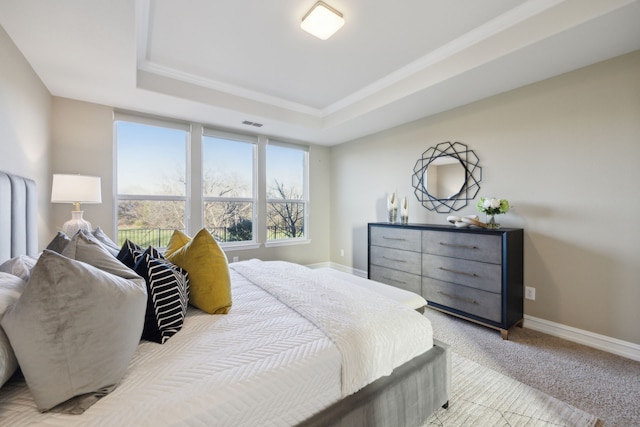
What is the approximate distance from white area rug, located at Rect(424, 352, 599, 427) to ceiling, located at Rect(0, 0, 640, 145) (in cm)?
243

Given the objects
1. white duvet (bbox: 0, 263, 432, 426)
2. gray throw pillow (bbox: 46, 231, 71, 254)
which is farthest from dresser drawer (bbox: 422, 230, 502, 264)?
gray throw pillow (bbox: 46, 231, 71, 254)

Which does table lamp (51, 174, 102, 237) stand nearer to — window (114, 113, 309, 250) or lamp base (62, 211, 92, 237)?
lamp base (62, 211, 92, 237)

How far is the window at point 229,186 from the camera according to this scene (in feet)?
12.8

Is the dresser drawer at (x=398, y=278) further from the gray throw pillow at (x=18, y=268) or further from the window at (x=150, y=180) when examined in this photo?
the gray throw pillow at (x=18, y=268)

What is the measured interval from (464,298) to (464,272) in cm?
26

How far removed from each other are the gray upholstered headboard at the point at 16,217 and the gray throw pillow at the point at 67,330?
1243 millimetres

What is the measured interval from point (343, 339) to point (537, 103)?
2924mm

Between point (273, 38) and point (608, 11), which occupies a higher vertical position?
point (273, 38)

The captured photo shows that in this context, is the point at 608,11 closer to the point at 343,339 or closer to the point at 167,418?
the point at 343,339

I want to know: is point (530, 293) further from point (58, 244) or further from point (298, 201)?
point (58, 244)

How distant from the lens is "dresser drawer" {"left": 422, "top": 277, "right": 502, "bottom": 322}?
7.91 feet

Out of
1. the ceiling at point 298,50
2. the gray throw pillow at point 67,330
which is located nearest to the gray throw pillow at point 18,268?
the gray throw pillow at point 67,330

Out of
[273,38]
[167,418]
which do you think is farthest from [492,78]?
[167,418]

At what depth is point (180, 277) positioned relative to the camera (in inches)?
51.3
